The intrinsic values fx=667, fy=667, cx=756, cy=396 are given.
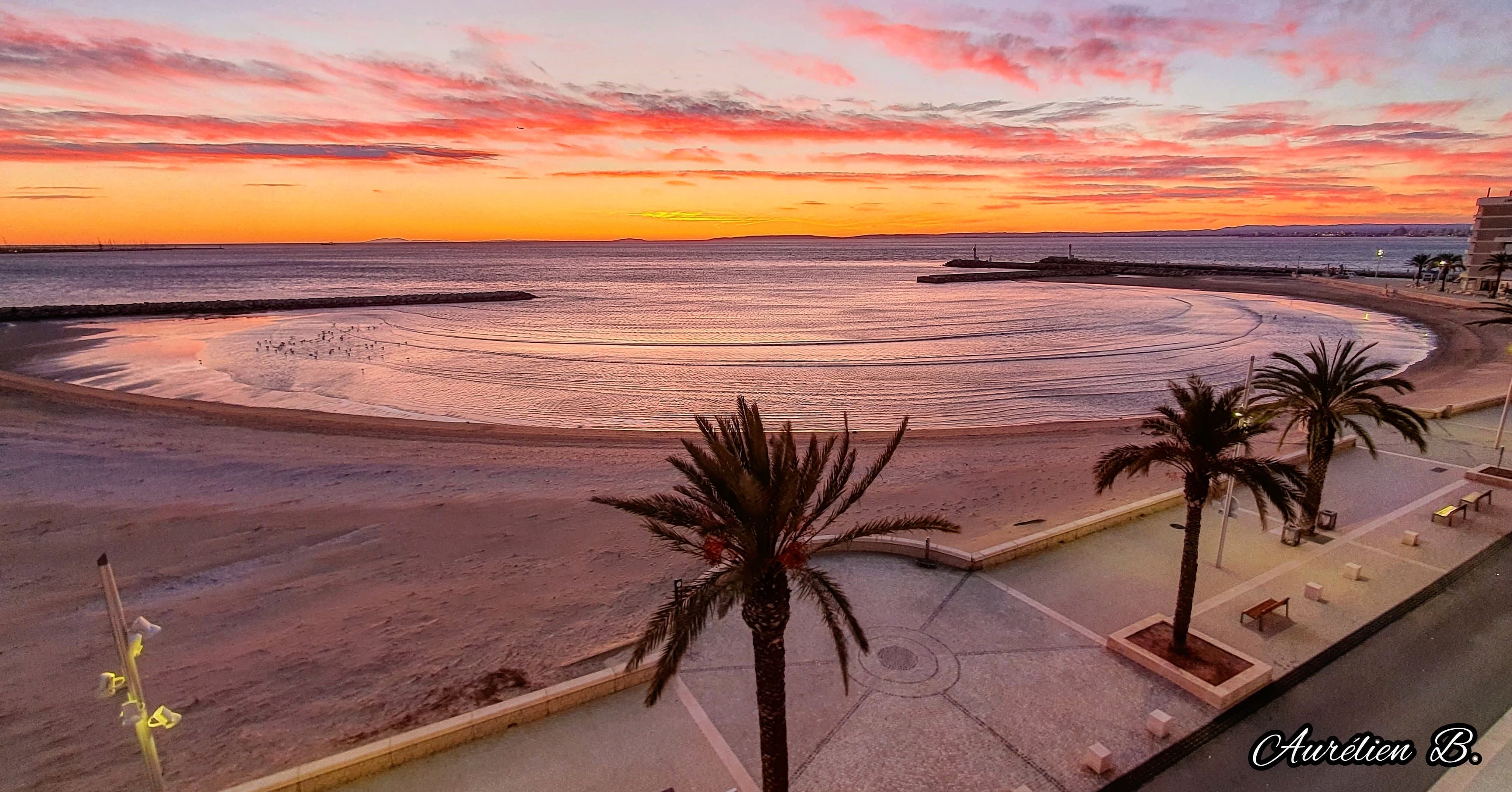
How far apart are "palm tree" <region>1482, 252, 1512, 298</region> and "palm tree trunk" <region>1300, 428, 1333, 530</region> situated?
63.9 meters

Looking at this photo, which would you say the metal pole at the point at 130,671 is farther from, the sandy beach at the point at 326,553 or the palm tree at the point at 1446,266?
the palm tree at the point at 1446,266

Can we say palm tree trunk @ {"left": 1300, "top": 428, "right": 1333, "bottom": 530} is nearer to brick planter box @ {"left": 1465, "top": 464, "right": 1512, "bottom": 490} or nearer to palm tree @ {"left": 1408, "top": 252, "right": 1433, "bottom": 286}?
brick planter box @ {"left": 1465, "top": 464, "right": 1512, "bottom": 490}

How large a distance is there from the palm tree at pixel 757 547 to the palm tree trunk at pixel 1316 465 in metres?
10.8

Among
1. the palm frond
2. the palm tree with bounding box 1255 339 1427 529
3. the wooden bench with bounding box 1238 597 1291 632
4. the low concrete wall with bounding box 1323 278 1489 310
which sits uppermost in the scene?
the low concrete wall with bounding box 1323 278 1489 310

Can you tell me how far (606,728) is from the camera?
9.09 metres

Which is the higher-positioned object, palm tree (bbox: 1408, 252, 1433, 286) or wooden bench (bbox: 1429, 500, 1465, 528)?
palm tree (bbox: 1408, 252, 1433, 286)

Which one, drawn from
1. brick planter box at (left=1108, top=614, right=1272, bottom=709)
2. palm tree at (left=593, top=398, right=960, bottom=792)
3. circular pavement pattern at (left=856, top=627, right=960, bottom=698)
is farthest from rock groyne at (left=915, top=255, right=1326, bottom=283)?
palm tree at (left=593, top=398, right=960, bottom=792)

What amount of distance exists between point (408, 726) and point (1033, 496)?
15415 mm

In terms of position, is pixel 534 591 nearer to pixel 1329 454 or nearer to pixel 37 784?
pixel 37 784

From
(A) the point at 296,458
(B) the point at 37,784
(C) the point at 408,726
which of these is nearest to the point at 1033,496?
(C) the point at 408,726

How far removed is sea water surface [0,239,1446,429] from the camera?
3025 cm

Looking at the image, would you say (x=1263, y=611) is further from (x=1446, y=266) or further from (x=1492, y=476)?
(x=1446, y=266)

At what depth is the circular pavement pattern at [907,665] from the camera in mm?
9945

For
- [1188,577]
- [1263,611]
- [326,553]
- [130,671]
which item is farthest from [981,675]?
[326,553]
